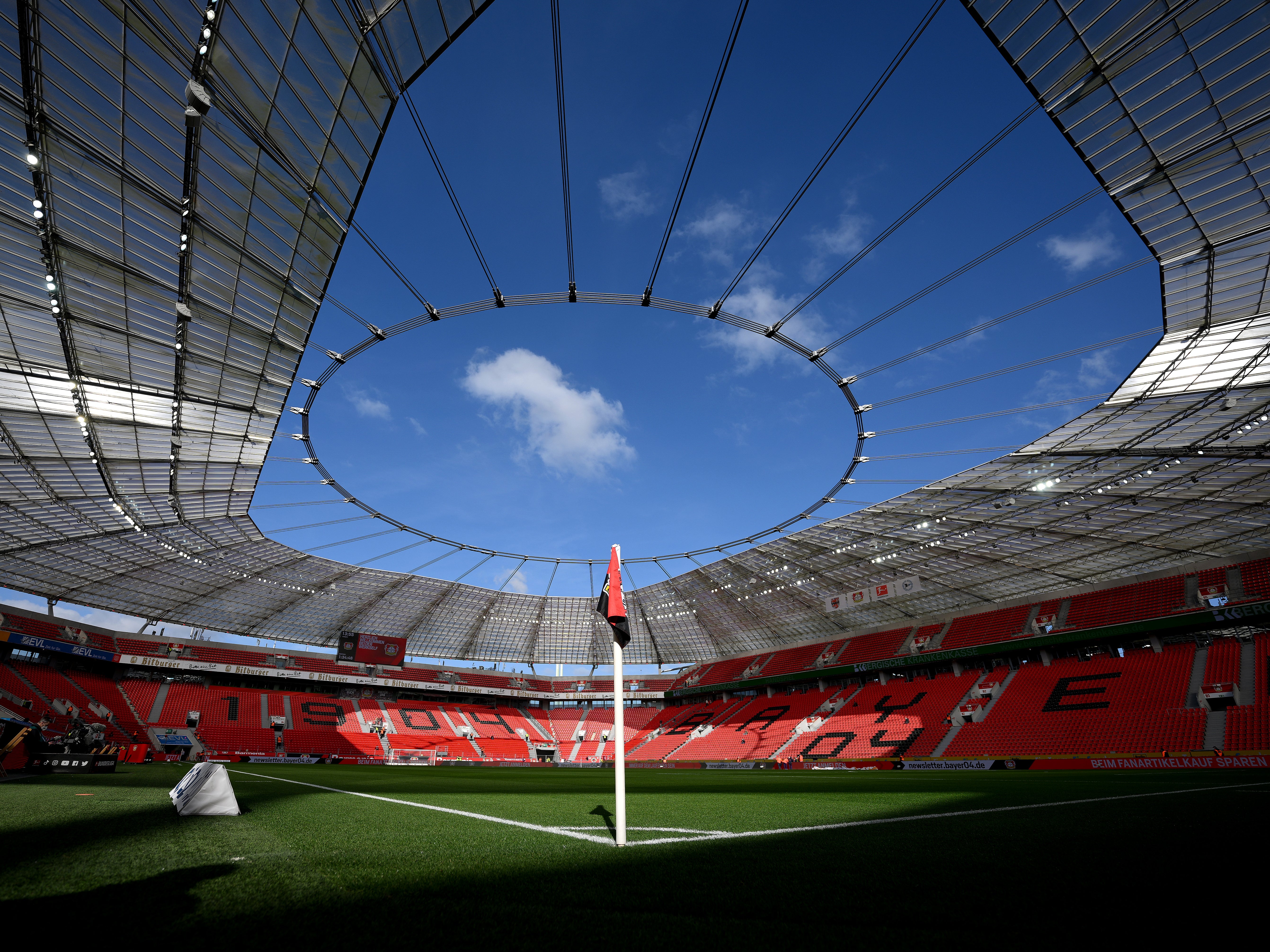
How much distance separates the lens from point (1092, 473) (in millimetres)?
27734

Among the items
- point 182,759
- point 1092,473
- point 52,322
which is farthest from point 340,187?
point 182,759

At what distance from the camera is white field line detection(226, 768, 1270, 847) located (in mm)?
6062

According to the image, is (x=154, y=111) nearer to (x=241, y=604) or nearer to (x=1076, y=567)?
(x=241, y=604)

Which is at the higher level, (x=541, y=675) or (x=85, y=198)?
(x=85, y=198)

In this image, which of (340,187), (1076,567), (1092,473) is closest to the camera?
(340,187)

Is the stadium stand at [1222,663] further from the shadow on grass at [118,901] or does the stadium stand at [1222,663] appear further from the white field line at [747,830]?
the shadow on grass at [118,901]

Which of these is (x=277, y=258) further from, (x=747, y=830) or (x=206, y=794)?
(x=747, y=830)

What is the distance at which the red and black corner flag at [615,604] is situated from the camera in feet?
19.9

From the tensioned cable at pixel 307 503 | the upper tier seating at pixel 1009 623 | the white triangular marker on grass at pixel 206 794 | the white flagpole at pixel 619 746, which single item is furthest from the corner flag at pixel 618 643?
the upper tier seating at pixel 1009 623

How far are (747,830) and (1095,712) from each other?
34393 millimetres

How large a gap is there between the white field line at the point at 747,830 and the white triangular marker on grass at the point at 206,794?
9.15 feet

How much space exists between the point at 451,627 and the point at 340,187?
164 feet

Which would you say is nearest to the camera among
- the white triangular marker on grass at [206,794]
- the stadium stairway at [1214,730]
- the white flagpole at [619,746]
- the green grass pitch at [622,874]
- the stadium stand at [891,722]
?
the green grass pitch at [622,874]

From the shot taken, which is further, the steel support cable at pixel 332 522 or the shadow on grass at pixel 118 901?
the steel support cable at pixel 332 522
